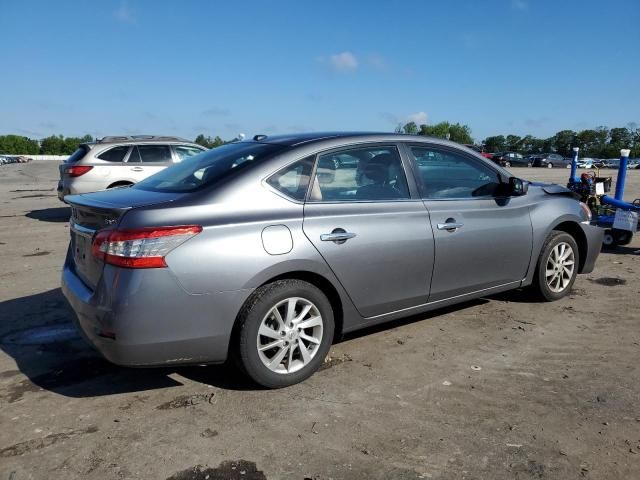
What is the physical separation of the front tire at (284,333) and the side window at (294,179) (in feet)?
1.96

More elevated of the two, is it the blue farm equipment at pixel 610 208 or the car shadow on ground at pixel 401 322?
the blue farm equipment at pixel 610 208

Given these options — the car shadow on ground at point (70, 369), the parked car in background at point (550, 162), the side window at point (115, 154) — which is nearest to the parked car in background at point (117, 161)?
the side window at point (115, 154)

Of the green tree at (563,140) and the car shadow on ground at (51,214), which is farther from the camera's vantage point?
the green tree at (563,140)

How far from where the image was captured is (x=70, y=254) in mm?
3807

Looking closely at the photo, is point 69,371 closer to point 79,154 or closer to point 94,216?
point 94,216

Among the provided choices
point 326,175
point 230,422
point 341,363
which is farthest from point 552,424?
point 326,175

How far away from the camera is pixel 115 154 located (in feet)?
36.8

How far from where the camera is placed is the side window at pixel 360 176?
3752 millimetres

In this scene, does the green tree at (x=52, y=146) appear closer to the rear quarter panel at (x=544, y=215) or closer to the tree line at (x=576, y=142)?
the tree line at (x=576, y=142)

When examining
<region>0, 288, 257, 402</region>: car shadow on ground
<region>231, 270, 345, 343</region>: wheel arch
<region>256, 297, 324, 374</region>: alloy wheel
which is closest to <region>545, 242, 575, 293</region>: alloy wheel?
<region>231, 270, 345, 343</region>: wheel arch

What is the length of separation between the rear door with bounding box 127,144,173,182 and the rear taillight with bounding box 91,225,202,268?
857 cm

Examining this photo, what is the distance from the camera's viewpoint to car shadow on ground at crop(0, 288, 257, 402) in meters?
3.55

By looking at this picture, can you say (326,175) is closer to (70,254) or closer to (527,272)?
(70,254)

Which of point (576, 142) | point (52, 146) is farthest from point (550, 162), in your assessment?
point (52, 146)
